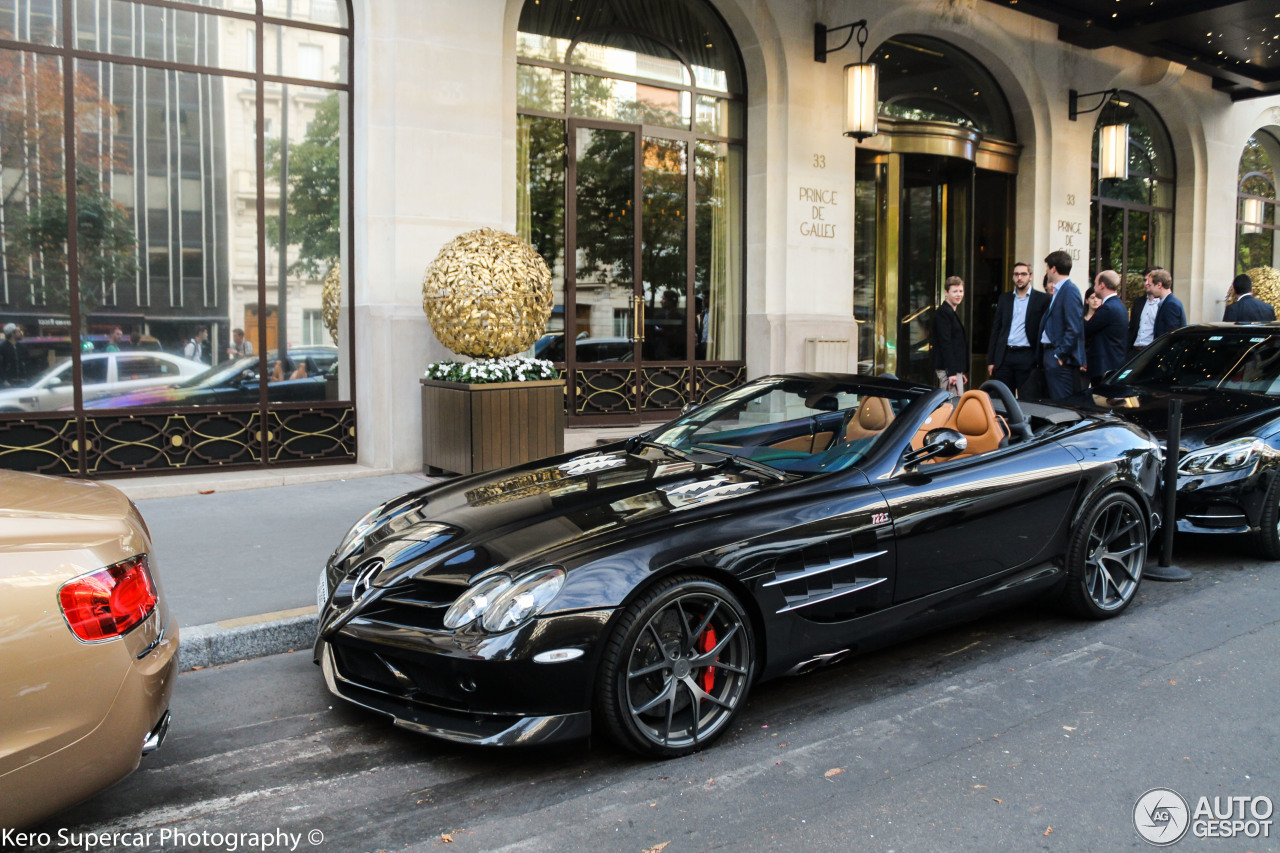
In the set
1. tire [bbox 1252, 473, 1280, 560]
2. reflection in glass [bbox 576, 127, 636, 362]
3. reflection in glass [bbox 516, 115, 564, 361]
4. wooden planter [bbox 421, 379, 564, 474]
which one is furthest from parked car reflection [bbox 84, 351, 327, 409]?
tire [bbox 1252, 473, 1280, 560]

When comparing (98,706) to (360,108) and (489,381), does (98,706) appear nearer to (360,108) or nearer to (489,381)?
(489,381)

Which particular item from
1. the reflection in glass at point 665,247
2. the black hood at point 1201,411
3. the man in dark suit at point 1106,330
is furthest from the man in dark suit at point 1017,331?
the reflection in glass at point 665,247

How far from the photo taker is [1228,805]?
11.1 ft

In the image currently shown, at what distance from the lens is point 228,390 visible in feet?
30.3

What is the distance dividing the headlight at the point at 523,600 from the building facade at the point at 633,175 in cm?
632

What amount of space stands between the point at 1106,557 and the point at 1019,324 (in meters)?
4.67

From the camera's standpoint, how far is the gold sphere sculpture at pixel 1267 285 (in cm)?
1936

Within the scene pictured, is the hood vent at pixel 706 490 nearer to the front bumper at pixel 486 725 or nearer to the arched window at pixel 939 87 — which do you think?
the front bumper at pixel 486 725

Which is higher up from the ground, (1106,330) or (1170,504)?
(1106,330)

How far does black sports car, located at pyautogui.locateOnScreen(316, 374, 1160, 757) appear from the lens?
3.49 m

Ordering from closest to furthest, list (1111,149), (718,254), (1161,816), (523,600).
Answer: (1161,816) → (523,600) → (718,254) → (1111,149)

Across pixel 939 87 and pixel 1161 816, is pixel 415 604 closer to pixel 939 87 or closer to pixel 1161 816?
pixel 1161 816

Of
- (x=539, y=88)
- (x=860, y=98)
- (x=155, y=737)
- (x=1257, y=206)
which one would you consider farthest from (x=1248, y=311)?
(x=155, y=737)

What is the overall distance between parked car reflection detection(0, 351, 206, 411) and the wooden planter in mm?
2164
